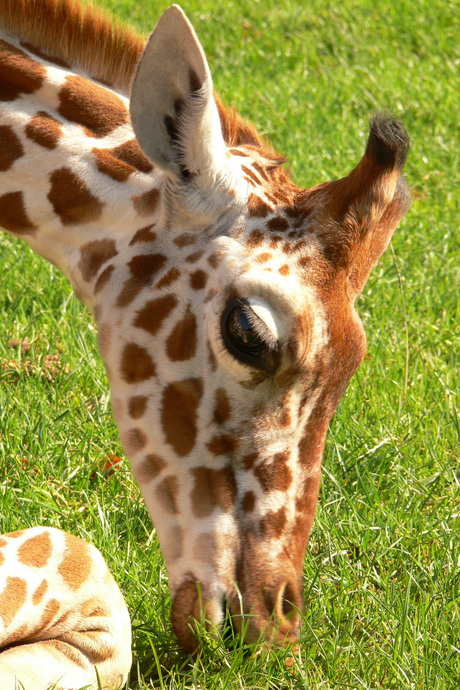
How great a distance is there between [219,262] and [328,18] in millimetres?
8970

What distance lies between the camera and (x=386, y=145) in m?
2.72

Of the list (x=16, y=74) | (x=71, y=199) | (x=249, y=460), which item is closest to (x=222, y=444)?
(x=249, y=460)

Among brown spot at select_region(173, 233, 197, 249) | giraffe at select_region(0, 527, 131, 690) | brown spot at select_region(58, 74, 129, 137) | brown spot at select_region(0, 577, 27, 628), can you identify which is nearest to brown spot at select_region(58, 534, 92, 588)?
giraffe at select_region(0, 527, 131, 690)

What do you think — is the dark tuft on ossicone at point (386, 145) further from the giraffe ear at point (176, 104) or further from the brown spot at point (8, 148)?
the brown spot at point (8, 148)

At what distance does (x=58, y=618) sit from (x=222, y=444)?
69 centimetres

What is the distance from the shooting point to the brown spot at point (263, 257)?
2.57 metres

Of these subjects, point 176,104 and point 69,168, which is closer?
point 176,104

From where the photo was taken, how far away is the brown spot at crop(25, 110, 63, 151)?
294 cm

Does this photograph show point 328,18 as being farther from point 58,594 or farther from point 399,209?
point 58,594

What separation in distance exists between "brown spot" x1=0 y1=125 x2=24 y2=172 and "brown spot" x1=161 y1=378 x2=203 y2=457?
1.02 meters

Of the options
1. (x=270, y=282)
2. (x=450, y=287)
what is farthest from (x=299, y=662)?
(x=450, y=287)

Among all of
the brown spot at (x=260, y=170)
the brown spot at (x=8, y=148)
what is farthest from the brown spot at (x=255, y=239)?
the brown spot at (x=8, y=148)

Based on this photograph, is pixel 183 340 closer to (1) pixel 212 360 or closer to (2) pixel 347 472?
(1) pixel 212 360

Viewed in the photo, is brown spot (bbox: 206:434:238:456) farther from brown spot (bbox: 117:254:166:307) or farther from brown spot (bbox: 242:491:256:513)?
brown spot (bbox: 117:254:166:307)
